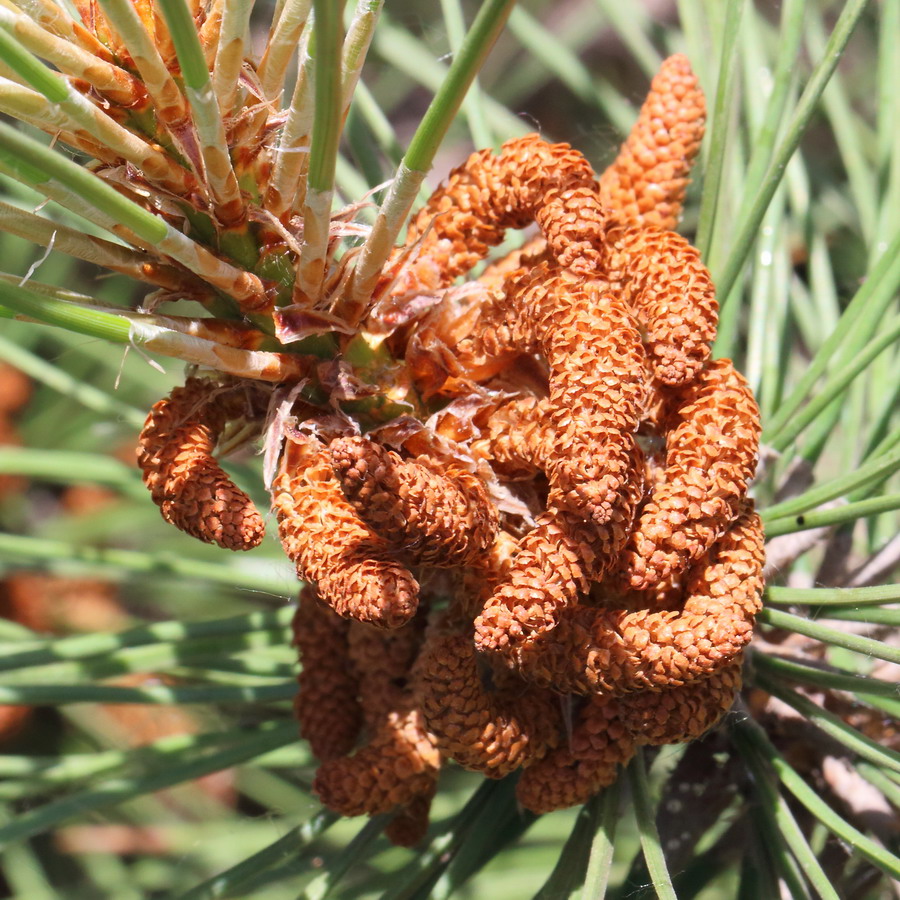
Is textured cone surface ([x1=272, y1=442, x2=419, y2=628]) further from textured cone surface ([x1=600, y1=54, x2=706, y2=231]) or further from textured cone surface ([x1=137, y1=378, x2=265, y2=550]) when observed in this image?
textured cone surface ([x1=600, y1=54, x2=706, y2=231])

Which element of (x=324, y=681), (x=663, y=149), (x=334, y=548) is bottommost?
(x=324, y=681)

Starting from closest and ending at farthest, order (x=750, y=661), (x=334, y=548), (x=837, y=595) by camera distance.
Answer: (x=334, y=548) → (x=837, y=595) → (x=750, y=661)

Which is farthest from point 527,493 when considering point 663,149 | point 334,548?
point 663,149

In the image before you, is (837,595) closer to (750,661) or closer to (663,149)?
(750,661)

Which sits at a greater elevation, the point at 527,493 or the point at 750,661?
the point at 527,493

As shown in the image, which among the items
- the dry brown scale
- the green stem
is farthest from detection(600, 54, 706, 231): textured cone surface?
the green stem

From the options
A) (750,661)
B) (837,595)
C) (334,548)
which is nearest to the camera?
(334,548)

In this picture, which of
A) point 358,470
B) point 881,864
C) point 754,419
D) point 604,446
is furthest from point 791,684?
point 358,470
